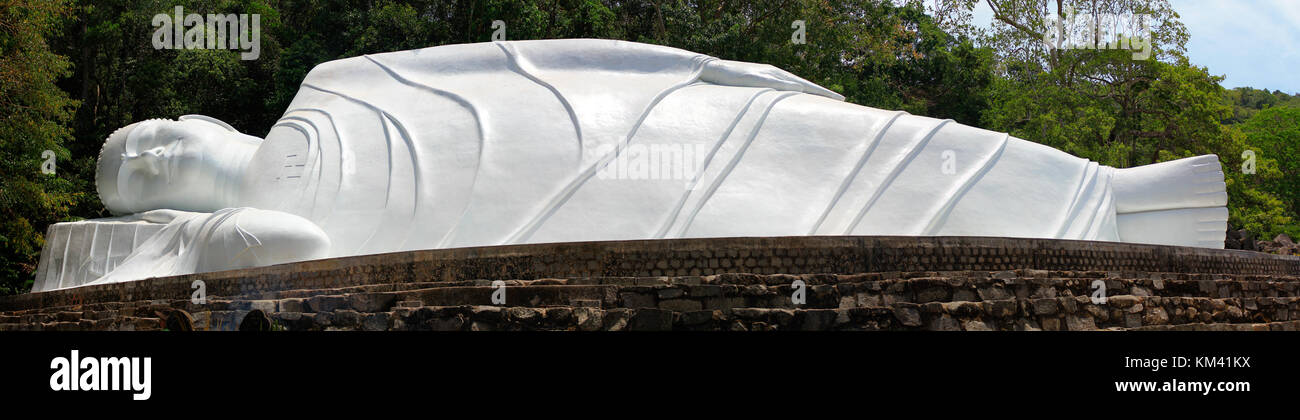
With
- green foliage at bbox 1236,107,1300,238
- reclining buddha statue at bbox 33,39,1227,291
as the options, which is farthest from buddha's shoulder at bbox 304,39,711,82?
green foliage at bbox 1236,107,1300,238

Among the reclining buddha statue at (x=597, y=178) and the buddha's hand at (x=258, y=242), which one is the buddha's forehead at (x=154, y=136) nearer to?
the reclining buddha statue at (x=597, y=178)

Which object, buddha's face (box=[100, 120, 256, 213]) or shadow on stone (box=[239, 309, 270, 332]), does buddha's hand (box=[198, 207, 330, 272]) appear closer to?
buddha's face (box=[100, 120, 256, 213])

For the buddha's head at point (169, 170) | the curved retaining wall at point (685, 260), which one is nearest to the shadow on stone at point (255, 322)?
the curved retaining wall at point (685, 260)

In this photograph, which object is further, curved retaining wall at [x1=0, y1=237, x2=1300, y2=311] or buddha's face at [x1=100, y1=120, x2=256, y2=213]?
buddha's face at [x1=100, y1=120, x2=256, y2=213]

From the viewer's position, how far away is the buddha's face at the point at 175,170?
30.5 feet

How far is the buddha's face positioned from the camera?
9.29 metres

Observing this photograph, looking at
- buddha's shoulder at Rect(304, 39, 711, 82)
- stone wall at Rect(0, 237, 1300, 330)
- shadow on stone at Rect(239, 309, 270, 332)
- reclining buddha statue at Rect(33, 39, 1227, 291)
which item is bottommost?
shadow on stone at Rect(239, 309, 270, 332)

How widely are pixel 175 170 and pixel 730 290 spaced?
6.03 metres

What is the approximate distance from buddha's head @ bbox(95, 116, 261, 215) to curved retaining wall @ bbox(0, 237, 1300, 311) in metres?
2.24

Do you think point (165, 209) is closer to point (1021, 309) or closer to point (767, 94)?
point (767, 94)

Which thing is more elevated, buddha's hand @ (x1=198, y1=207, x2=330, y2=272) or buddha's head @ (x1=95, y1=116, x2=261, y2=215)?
buddha's head @ (x1=95, y1=116, x2=261, y2=215)

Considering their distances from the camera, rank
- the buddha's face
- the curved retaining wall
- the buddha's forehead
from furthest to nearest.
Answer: the buddha's forehead < the buddha's face < the curved retaining wall

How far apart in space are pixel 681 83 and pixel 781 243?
296cm
